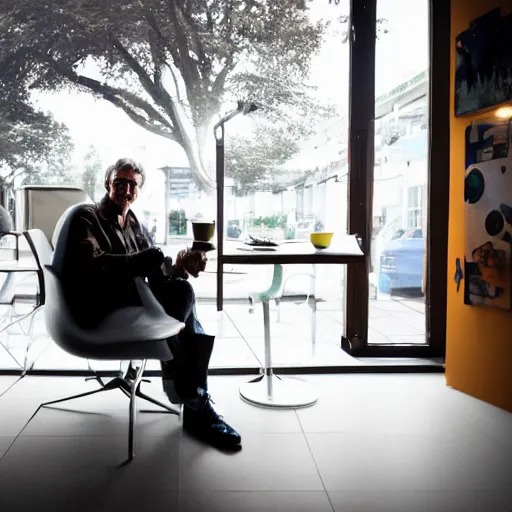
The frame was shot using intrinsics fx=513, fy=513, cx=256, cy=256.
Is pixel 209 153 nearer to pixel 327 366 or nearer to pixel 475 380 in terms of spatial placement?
pixel 327 366

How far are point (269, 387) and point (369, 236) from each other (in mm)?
1168

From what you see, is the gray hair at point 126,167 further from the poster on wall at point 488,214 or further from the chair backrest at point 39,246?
the poster on wall at point 488,214

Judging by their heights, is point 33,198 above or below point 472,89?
below

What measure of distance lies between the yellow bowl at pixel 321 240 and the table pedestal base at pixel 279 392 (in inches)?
30.0

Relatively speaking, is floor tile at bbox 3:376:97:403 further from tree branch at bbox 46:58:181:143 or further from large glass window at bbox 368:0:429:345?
large glass window at bbox 368:0:429:345

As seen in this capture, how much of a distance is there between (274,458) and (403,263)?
179 cm

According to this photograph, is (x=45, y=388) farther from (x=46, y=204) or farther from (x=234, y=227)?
(x=234, y=227)

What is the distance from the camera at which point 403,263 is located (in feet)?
10.8

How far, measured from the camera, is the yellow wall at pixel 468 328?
2459 mm

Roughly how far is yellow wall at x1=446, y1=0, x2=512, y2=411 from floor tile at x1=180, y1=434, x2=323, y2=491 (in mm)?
1061

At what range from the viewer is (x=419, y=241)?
324 centimetres

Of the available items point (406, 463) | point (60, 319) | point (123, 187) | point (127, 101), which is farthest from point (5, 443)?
point (127, 101)

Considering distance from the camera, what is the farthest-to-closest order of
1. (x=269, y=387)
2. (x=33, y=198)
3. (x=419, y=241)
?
(x=419, y=241) → (x=33, y=198) → (x=269, y=387)

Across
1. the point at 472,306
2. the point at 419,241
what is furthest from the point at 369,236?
the point at 472,306
